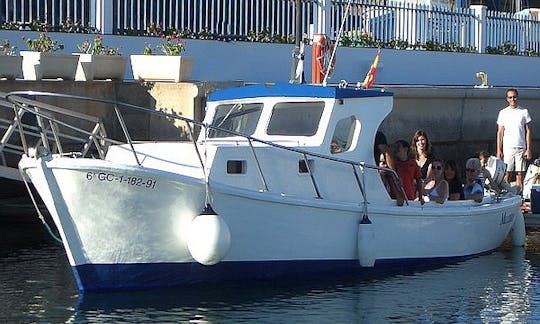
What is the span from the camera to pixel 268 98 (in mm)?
13531

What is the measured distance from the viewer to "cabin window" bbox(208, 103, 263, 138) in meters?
13.6

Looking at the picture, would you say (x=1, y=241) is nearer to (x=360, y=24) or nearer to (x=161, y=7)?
(x=161, y=7)

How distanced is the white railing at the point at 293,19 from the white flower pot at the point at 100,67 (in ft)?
5.10

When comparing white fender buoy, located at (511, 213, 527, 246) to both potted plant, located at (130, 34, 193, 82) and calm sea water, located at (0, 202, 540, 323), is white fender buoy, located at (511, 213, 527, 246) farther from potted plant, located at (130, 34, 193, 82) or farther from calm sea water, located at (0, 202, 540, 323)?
potted plant, located at (130, 34, 193, 82)

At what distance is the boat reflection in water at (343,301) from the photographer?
11484 millimetres

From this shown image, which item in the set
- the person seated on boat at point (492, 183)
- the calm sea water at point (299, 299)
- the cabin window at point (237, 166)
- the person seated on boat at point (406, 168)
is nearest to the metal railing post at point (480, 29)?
the person seated on boat at point (492, 183)

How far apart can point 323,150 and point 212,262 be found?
77.6 inches

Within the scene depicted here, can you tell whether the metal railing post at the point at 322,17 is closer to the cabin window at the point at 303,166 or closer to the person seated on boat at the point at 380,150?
the person seated on boat at the point at 380,150

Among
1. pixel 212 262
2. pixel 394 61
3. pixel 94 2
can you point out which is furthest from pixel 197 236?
pixel 394 61

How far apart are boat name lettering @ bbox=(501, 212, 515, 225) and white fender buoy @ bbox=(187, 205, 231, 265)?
4740 mm

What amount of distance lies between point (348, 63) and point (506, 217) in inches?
281

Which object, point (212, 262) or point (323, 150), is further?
point (323, 150)

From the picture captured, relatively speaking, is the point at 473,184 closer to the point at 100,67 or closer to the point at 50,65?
the point at 100,67

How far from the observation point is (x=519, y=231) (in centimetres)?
1605
